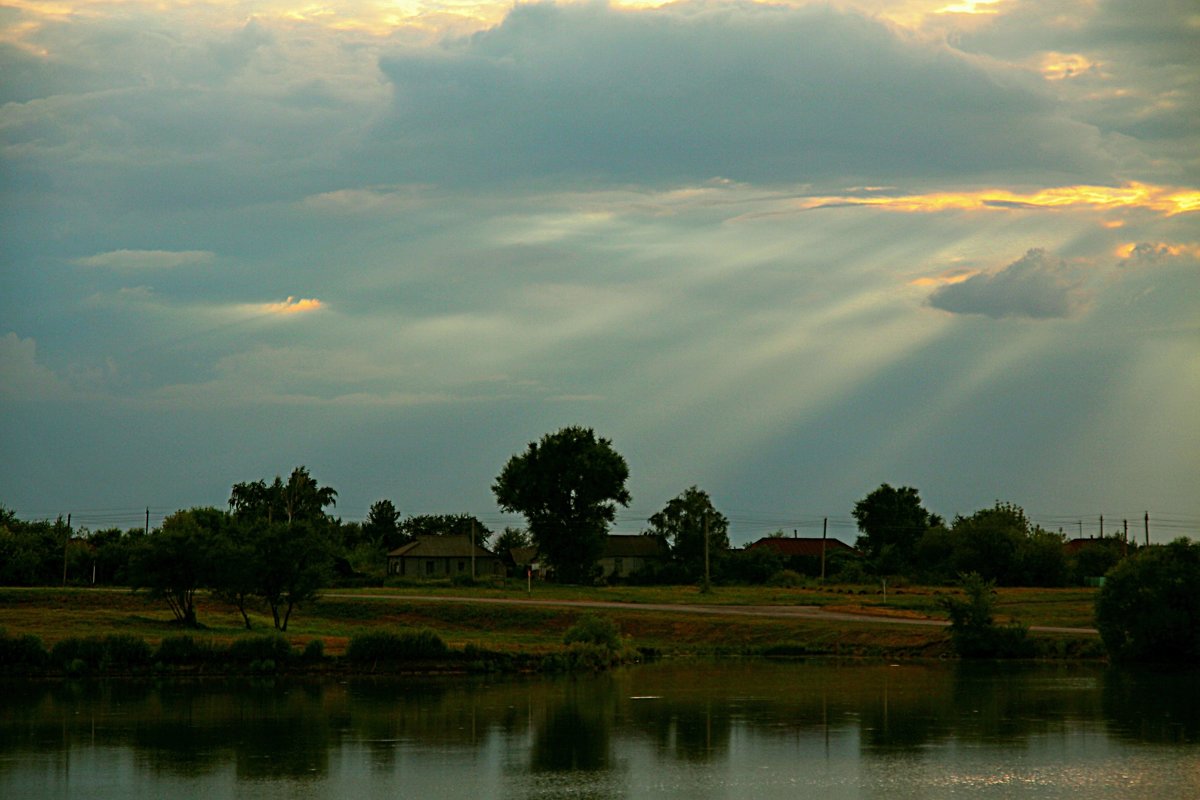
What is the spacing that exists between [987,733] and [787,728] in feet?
14.1

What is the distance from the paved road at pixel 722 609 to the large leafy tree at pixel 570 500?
2625 cm

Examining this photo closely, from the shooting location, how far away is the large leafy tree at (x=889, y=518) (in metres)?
115

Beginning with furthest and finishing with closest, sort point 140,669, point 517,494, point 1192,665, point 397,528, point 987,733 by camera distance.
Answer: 1. point 397,528
2. point 517,494
3. point 1192,665
4. point 140,669
5. point 987,733

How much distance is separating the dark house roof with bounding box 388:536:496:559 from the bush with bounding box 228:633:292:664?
61.1 meters

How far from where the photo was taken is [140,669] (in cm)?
4081

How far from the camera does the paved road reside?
5373cm

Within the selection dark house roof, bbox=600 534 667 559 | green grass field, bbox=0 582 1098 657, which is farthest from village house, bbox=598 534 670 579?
green grass field, bbox=0 582 1098 657

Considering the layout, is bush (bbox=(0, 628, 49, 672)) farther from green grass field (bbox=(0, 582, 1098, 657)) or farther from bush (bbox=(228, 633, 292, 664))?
bush (bbox=(228, 633, 292, 664))

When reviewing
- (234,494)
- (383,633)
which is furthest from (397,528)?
(383,633)

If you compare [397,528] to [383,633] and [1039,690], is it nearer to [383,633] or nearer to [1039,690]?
[383,633]

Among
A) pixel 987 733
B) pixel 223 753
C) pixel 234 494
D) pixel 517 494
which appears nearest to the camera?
pixel 223 753

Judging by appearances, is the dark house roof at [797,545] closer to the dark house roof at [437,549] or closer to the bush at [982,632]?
the dark house roof at [437,549]

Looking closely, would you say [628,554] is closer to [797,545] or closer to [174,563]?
[797,545]

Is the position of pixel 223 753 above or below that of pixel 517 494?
below
